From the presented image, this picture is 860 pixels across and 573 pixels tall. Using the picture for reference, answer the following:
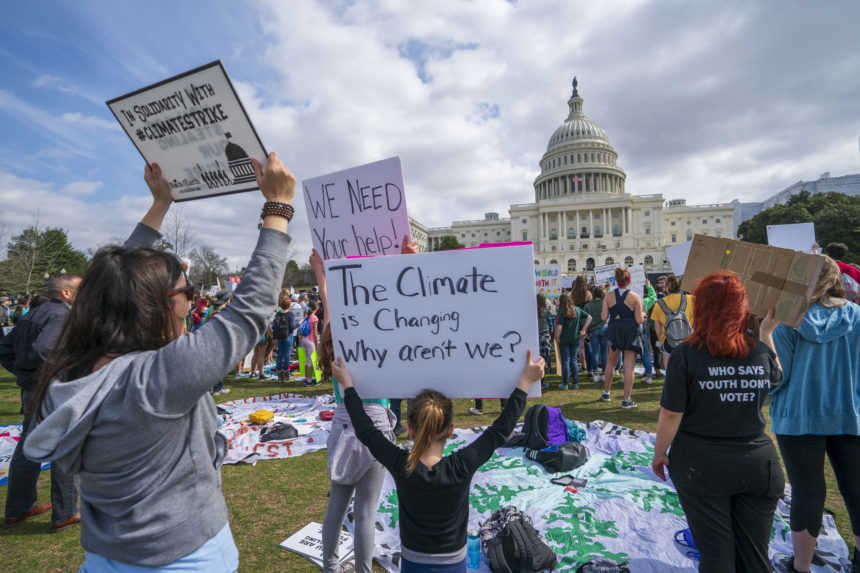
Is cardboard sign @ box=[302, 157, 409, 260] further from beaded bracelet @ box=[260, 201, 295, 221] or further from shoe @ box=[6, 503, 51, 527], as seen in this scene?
shoe @ box=[6, 503, 51, 527]

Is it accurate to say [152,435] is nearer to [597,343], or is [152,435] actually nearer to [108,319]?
[108,319]

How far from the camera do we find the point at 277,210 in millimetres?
1427

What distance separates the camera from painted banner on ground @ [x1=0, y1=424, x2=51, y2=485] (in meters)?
4.82

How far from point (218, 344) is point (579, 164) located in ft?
271

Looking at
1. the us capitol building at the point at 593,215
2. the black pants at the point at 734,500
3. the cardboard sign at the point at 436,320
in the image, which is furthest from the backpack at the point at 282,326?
the us capitol building at the point at 593,215

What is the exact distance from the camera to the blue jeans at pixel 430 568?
5.98 ft

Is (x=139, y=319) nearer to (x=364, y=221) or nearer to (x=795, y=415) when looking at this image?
(x=364, y=221)

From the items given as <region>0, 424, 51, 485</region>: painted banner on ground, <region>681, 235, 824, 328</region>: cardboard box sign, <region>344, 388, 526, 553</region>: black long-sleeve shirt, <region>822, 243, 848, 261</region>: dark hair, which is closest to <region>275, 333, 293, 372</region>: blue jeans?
<region>0, 424, 51, 485</region>: painted banner on ground

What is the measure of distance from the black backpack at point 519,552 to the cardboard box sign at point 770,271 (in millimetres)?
1978

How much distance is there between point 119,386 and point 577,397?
282 inches

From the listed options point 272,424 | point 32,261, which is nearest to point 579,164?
point 32,261

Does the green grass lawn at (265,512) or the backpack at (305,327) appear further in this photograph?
the backpack at (305,327)

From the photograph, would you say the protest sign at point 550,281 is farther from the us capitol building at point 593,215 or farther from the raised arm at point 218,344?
the us capitol building at point 593,215

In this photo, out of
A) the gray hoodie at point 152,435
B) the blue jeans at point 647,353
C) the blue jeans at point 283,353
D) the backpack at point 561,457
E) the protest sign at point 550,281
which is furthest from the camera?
the protest sign at point 550,281
